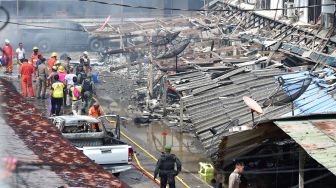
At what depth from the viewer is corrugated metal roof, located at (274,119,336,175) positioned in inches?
367

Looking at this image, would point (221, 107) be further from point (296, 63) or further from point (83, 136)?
point (296, 63)

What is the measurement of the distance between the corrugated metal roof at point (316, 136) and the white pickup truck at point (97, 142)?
498 centimetres

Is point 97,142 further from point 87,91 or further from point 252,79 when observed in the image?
point 87,91

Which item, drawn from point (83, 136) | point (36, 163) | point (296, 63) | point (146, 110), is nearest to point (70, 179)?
point (36, 163)

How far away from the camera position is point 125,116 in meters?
22.5

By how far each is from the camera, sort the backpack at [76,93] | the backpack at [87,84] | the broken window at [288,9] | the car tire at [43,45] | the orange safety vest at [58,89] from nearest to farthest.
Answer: the orange safety vest at [58,89]
the backpack at [76,93]
the backpack at [87,84]
the broken window at [288,9]
the car tire at [43,45]

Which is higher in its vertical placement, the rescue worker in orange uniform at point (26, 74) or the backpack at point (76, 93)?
the rescue worker in orange uniform at point (26, 74)

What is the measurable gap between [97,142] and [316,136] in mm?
6474

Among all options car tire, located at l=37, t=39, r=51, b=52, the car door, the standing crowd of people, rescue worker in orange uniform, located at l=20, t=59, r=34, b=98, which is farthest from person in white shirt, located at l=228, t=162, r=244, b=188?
car tire, located at l=37, t=39, r=51, b=52

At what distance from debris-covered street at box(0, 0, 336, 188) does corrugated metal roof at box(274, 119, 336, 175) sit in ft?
0.10

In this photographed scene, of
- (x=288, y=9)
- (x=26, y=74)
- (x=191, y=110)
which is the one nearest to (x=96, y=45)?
(x=288, y=9)

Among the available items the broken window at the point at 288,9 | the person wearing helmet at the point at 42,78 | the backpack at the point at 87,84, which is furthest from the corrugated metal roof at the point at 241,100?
the broken window at the point at 288,9

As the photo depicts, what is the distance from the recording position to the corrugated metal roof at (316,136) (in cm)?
933

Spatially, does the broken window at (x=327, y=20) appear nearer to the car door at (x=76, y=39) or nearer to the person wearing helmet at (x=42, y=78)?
the person wearing helmet at (x=42, y=78)
